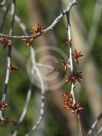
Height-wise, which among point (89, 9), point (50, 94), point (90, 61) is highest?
point (89, 9)

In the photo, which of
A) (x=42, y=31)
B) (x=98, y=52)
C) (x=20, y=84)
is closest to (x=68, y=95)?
(x=42, y=31)

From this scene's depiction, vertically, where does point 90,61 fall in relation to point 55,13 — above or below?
below

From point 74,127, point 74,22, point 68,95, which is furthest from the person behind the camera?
point 74,22

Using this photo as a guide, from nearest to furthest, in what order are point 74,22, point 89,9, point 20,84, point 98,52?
point 74,22, point 20,84, point 98,52, point 89,9

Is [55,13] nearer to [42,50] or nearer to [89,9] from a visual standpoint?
[42,50]

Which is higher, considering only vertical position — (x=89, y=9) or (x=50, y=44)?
(x=89, y=9)

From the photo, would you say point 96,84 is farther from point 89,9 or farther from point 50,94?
point 89,9

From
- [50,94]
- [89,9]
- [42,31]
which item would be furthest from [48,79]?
Result: [89,9]

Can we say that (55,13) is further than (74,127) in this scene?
Yes

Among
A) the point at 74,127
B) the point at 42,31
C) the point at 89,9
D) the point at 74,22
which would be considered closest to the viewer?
the point at 42,31
